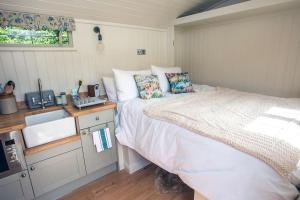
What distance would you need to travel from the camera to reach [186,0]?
2.42m

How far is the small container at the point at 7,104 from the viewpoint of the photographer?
1.55 m

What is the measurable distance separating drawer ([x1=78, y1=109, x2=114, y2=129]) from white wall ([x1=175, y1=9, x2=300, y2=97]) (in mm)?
1938

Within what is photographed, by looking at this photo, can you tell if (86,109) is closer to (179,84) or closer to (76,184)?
(76,184)

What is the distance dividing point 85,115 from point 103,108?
19 centimetres

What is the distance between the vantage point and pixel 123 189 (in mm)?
1805

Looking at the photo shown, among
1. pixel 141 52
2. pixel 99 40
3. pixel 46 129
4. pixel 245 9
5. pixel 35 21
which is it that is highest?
pixel 245 9

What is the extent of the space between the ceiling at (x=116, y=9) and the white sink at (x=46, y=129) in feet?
3.46

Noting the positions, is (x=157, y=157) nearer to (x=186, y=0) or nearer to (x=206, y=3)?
(x=186, y=0)

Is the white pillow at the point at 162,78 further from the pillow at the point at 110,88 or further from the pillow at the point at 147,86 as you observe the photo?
the pillow at the point at 110,88

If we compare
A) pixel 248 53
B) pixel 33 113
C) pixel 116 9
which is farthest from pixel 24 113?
pixel 248 53

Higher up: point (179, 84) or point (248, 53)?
point (248, 53)

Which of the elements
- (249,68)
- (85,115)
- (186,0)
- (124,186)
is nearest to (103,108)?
(85,115)

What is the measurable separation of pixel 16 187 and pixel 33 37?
4.81ft

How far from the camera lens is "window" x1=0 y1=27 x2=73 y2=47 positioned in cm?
172
